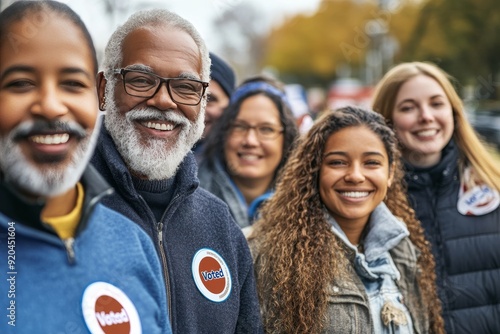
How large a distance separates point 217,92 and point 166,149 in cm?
219

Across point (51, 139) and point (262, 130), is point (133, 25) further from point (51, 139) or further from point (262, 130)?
point (262, 130)

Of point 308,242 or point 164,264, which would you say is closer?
point 164,264

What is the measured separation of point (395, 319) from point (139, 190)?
4.41 feet

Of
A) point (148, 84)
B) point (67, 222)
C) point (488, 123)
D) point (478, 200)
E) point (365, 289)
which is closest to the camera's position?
point (67, 222)

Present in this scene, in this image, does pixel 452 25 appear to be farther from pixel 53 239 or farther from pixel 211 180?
pixel 53 239

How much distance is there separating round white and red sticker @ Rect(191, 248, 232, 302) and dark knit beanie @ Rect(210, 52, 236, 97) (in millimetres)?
2114

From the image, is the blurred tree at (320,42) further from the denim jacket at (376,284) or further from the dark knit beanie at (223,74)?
the denim jacket at (376,284)

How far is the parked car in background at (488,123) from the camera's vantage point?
18.4 m

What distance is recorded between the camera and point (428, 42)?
724 inches

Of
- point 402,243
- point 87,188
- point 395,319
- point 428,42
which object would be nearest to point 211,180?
point 402,243

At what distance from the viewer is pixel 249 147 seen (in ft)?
11.9

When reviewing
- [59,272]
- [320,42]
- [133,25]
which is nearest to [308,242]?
[133,25]

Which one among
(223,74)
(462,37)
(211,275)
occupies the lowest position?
(211,275)

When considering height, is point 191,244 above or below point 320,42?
below
